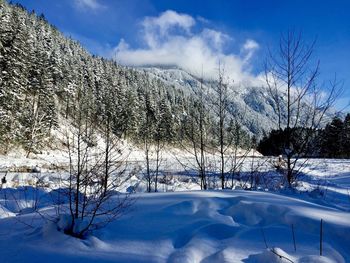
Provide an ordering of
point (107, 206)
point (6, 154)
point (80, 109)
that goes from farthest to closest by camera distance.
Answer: point (6, 154) → point (107, 206) → point (80, 109)

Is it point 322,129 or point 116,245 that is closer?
point 116,245

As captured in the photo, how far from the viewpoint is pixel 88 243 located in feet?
10.2

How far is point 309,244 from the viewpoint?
2.91 meters

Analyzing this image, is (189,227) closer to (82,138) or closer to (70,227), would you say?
(70,227)

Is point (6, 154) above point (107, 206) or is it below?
above

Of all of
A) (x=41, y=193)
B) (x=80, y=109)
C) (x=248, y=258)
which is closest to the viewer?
(x=248, y=258)

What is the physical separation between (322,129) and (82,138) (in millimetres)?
6351

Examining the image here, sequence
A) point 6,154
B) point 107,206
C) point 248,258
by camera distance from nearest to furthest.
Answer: point 248,258 → point 107,206 → point 6,154

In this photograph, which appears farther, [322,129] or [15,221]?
[322,129]

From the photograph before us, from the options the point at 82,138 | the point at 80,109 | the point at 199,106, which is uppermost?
the point at 199,106

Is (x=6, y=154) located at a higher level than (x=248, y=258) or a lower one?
higher

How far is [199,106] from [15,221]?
189 inches

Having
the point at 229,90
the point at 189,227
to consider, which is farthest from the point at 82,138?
the point at 229,90

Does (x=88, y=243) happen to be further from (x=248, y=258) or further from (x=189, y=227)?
(x=248, y=258)
